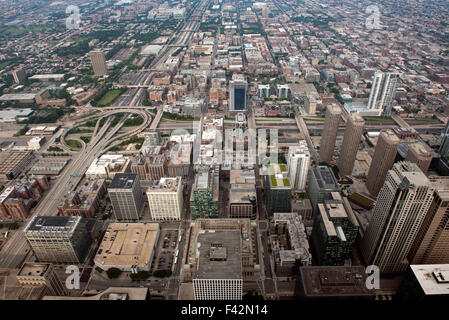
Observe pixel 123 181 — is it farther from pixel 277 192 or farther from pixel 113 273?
pixel 277 192

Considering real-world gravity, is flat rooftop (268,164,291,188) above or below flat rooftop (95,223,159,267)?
above

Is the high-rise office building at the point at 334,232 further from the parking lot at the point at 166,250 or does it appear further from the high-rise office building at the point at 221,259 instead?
the parking lot at the point at 166,250

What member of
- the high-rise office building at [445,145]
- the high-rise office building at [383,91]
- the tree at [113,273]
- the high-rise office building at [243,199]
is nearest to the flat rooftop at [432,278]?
the high-rise office building at [243,199]

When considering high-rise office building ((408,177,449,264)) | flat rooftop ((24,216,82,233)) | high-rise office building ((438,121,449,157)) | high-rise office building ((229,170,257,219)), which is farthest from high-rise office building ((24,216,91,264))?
high-rise office building ((438,121,449,157))

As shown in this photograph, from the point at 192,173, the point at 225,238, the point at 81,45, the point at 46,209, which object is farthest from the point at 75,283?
the point at 81,45

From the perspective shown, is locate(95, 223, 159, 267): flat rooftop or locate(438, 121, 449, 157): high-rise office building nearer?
locate(95, 223, 159, 267): flat rooftop

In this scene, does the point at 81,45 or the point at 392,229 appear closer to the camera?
the point at 392,229

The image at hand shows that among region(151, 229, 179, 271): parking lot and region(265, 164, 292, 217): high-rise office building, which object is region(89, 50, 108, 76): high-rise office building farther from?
region(265, 164, 292, 217): high-rise office building

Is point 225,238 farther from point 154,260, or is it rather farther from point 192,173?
point 192,173
